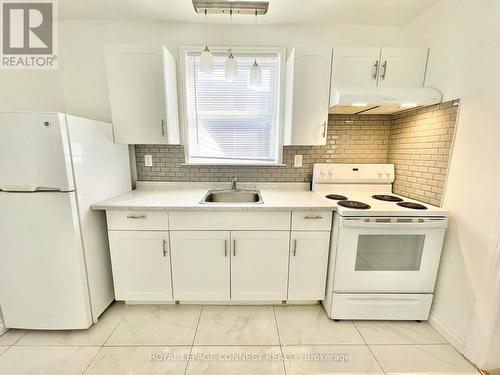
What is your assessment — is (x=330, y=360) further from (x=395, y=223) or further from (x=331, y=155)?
(x=331, y=155)

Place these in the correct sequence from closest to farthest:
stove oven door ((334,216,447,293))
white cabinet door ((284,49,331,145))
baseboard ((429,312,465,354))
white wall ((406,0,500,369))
Result: 1. white wall ((406,0,500,369))
2. baseboard ((429,312,465,354))
3. stove oven door ((334,216,447,293))
4. white cabinet door ((284,49,331,145))

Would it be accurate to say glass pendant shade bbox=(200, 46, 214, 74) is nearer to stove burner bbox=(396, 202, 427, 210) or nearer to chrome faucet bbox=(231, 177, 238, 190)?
chrome faucet bbox=(231, 177, 238, 190)

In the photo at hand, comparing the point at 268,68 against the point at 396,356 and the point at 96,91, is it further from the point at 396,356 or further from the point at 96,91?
the point at 396,356

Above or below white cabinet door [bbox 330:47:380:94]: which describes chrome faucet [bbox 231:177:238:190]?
A: below

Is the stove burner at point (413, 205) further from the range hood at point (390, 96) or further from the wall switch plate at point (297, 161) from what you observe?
the wall switch plate at point (297, 161)

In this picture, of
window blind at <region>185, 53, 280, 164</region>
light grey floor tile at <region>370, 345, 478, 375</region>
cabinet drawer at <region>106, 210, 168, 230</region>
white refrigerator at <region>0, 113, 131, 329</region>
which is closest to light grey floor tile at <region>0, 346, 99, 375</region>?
white refrigerator at <region>0, 113, 131, 329</region>

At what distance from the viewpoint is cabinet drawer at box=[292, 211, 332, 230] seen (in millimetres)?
1723

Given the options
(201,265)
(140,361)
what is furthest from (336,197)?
(140,361)

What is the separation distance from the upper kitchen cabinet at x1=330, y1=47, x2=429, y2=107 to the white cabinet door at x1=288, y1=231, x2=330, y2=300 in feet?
3.85

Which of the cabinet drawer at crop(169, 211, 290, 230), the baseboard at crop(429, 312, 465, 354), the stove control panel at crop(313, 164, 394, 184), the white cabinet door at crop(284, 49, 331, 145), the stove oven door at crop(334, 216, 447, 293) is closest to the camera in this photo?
the baseboard at crop(429, 312, 465, 354)

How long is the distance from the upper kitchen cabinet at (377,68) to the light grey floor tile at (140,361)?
7.49 ft

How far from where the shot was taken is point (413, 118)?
195 cm

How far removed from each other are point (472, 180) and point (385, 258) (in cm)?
79

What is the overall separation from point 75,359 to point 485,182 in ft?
9.72
